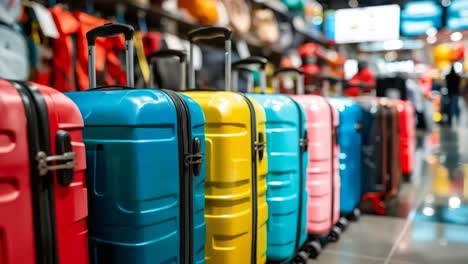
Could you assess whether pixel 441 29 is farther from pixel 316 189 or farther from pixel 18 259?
pixel 18 259

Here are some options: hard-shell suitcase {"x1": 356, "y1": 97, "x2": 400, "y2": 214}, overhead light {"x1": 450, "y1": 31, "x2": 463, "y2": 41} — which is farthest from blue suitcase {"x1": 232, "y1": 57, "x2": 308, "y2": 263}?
overhead light {"x1": 450, "y1": 31, "x2": 463, "y2": 41}

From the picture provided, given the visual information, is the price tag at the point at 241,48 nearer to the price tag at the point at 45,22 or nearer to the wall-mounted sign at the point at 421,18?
the price tag at the point at 45,22

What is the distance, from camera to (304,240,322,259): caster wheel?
2387 millimetres

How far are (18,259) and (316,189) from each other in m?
1.71

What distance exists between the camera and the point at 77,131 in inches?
43.8

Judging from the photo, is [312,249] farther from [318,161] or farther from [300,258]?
[318,161]

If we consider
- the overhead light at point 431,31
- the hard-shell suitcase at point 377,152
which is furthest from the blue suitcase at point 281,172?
the overhead light at point 431,31

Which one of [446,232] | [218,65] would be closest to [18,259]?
[446,232]

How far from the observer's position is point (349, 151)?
9.75ft

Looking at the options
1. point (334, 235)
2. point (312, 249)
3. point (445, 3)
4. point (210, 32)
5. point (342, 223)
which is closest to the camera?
point (210, 32)

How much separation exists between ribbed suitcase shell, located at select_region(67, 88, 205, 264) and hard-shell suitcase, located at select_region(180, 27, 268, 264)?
285 millimetres

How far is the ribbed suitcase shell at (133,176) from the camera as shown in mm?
1248

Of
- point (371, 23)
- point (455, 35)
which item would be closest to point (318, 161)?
point (371, 23)

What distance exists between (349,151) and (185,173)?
1847 mm
